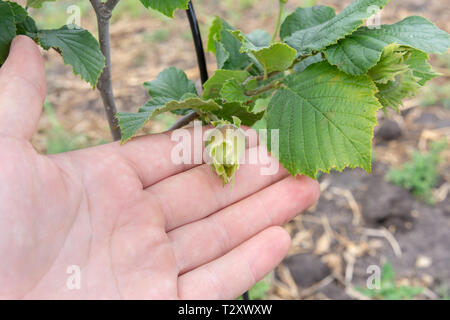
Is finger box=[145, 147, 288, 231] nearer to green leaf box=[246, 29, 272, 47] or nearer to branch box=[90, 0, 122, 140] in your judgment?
branch box=[90, 0, 122, 140]

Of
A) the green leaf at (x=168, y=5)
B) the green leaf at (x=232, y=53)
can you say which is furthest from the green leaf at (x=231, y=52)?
the green leaf at (x=168, y=5)

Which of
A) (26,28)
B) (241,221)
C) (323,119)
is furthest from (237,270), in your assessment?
(26,28)

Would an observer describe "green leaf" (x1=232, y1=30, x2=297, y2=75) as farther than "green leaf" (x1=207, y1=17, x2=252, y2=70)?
No

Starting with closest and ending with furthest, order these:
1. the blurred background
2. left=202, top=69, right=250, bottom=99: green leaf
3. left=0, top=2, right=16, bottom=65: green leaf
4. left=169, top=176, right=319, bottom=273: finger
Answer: left=0, top=2, right=16, bottom=65: green leaf < left=202, top=69, right=250, bottom=99: green leaf < left=169, top=176, right=319, bottom=273: finger < the blurred background

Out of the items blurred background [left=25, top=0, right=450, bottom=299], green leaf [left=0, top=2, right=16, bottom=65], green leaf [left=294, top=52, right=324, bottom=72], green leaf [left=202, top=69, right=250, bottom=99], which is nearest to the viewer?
green leaf [left=0, top=2, right=16, bottom=65]

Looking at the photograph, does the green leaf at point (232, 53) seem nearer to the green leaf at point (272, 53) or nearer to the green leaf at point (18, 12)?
the green leaf at point (272, 53)

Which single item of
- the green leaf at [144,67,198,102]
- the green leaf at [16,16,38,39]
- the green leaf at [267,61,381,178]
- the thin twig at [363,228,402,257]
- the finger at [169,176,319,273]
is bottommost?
the thin twig at [363,228,402,257]

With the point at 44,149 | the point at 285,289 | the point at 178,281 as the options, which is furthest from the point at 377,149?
the point at 44,149

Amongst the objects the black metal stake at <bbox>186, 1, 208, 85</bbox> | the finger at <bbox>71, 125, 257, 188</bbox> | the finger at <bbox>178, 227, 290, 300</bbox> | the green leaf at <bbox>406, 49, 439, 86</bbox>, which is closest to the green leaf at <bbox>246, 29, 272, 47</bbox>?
the black metal stake at <bbox>186, 1, 208, 85</bbox>
